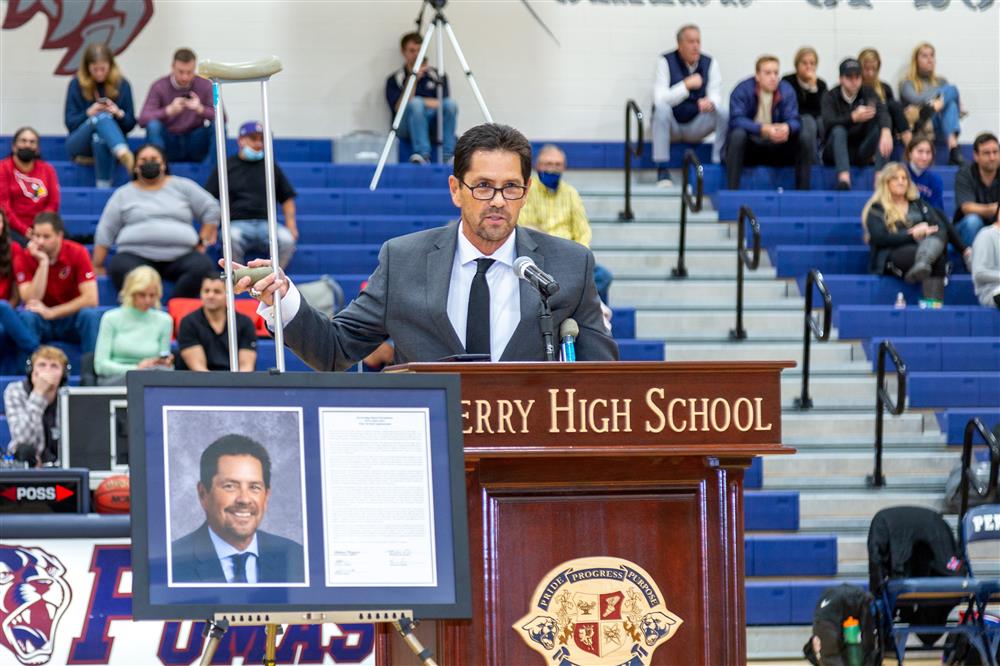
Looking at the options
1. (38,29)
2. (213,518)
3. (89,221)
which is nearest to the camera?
(213,518)

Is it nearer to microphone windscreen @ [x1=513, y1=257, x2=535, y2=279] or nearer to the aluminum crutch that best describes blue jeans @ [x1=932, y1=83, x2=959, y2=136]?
Answer: microphone windscreen @ [x1=513, y1=257, x2=535, y2=279]

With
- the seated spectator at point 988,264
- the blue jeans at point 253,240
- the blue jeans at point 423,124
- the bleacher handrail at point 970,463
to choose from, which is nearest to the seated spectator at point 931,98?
the seated spectator at point 988,264

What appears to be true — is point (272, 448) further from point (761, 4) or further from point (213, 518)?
point (761, 4)

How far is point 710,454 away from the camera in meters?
3.54

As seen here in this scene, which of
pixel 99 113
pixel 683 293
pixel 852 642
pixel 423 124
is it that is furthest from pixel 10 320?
pixel 852 642

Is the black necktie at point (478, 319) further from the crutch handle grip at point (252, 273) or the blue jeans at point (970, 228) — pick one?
the blue jeans at point (970, 228)

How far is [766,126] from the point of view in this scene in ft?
43.1

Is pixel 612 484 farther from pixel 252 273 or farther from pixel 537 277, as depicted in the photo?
pixel 252 273

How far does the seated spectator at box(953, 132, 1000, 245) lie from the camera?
40.0 feet

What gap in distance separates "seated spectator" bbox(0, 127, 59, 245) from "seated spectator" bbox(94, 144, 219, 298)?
66 centimetres

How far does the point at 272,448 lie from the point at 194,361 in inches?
239

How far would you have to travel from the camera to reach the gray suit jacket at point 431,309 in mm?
4020

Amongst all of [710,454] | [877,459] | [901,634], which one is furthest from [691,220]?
[710,454]

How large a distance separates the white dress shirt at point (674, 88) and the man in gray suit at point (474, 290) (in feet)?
31.4
